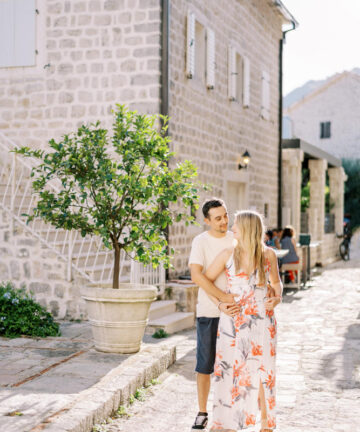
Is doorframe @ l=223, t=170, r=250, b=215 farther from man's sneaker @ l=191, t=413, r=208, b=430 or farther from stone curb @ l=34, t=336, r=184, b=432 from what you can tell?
man's sneaker @ l=191, t=413, r=208, b=430

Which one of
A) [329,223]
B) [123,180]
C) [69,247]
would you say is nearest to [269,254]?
[123,180]

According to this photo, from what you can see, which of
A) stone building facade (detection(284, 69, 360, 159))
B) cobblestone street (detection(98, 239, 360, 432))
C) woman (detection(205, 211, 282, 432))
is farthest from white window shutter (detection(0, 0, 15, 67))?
stone building facade (detection(284, 69, 360, 159))

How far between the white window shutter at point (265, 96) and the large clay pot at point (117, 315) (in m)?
9.98

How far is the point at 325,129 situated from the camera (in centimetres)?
3462

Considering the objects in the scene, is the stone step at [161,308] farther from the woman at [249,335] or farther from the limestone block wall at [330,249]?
the limestone block wall at [330,249]

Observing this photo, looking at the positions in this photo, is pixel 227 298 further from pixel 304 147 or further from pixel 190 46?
pixel 304 147

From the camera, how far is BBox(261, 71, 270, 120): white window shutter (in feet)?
48.7

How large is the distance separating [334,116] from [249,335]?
105 ft

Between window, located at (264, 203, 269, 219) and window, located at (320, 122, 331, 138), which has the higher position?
window, located at (320, 122, 331, 138)

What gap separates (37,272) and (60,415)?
3.90 m

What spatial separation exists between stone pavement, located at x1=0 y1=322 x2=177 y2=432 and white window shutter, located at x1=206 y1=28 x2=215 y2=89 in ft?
19.9

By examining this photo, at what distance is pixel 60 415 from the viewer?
388cm

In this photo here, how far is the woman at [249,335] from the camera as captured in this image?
3.78 meters

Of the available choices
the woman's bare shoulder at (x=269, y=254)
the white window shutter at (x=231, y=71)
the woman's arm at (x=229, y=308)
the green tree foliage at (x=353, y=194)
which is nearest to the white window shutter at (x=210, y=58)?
the white window shutter at (x=231, y=71)
